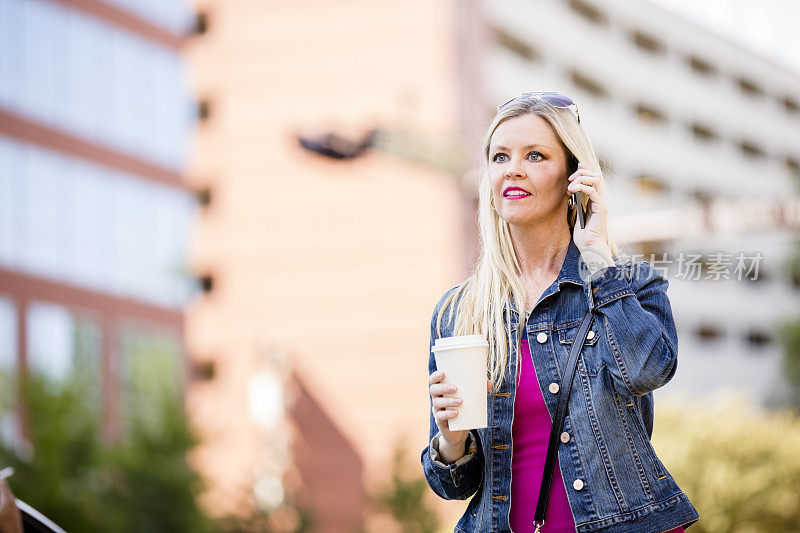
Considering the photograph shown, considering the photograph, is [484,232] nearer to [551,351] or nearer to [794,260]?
[551,351]

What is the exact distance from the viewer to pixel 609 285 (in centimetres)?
260

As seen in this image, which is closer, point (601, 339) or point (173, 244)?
point (601, 339)

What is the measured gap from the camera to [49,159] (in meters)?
31.1

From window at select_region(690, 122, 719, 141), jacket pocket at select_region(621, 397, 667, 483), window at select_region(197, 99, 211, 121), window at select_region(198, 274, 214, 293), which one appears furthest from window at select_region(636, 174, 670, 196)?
jacket pocket at select_region(621, 397, 667, 483)

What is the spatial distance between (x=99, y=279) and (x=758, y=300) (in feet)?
101

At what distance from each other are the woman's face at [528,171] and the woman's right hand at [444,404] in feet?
1.49

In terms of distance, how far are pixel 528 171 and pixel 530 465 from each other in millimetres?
727

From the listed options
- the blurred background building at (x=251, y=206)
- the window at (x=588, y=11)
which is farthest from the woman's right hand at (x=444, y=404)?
the window at (x=588, y=11)

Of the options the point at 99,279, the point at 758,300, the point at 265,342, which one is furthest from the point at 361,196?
the point at 758,300

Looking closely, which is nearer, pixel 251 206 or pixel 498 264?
pixel 498 264

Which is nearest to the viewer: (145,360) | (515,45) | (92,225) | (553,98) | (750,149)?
(553,98)

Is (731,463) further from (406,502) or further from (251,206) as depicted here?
(251,206)

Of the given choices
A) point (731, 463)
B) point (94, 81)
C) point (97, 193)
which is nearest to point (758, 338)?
point (97, 193)

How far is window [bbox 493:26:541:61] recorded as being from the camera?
35906 mm
